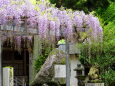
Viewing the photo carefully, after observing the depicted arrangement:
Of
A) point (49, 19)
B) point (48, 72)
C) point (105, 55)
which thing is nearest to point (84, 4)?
point (105, 55)

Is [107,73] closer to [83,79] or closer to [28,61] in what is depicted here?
[83,79]

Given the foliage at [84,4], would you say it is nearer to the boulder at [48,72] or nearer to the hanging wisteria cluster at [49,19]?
the boulder at [48,72]

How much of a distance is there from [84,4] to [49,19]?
24.9 feet

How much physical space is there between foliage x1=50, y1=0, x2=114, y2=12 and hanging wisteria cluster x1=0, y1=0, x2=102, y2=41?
20.2ft

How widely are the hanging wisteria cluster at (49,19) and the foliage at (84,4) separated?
6.17 m

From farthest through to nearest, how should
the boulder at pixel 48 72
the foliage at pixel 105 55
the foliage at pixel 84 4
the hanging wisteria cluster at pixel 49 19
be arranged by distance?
the foliage at pixel 84 4, the foliage at pixel 105 55, the boulder at pixel 48 72, the hanging wisteria cluster at pixel 49 19

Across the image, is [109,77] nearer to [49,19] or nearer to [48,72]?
[48,72]

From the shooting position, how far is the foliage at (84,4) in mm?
15845

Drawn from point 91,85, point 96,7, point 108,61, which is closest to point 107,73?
point 108,61

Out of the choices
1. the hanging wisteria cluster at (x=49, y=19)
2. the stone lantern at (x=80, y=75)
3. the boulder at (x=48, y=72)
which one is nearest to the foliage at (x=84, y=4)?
the stone lantern at (x=80, y=75)

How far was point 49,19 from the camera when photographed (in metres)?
8.71

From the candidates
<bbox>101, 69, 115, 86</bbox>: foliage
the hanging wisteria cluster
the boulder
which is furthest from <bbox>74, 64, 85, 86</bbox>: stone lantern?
the hanging wisteria cluster

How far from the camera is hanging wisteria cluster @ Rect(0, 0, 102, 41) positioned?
8.30 metres

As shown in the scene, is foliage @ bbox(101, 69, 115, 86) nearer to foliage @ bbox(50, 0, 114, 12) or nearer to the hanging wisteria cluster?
foliage @ bbox(50, 0, 114, 12)
